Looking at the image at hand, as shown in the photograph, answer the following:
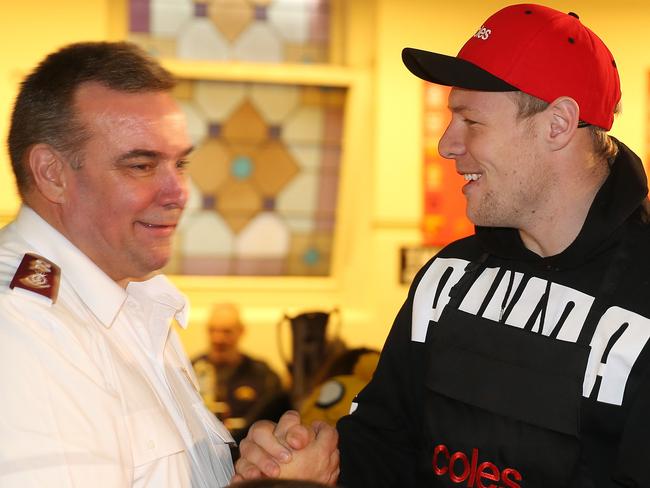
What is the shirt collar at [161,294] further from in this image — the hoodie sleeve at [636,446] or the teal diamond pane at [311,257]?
the teal diamond pane at [311,257]

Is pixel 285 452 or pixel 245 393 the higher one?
pixel 285 452

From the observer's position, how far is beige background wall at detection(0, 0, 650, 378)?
5.95m

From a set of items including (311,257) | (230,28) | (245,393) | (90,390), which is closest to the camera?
(90,390)

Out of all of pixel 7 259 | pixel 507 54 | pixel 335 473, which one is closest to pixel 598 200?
pixel 507 54

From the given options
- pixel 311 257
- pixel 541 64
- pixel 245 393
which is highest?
pixel 541 64

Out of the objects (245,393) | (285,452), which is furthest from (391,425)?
(245,393)

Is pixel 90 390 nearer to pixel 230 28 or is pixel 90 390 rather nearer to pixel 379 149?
pixel 379 149

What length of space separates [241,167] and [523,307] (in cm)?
455

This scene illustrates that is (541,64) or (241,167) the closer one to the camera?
(541,64)

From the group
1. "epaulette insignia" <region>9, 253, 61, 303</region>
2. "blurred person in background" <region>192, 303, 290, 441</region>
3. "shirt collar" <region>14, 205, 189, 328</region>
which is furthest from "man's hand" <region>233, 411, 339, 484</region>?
"blurred person in background" <region>192, 303, 290, 441</region>

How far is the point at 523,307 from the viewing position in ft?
5.84

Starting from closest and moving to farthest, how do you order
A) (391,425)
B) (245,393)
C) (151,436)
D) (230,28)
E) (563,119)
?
(151,436) < (563,119) < (391,425) < (245,393) < (230,28)

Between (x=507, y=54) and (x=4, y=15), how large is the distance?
441 cm

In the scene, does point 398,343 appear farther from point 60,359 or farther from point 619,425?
point 60,359
